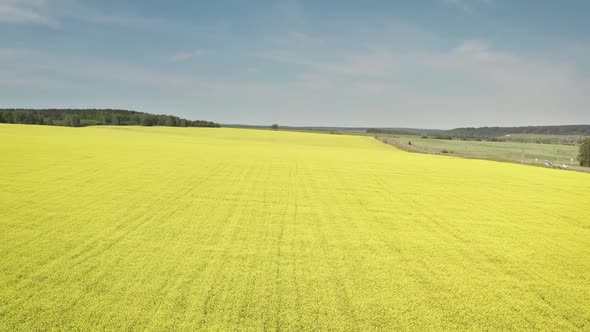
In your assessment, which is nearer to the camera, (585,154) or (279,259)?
(279,259)

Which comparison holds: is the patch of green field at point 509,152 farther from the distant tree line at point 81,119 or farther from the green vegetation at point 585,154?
the distant tree line at point 81,119

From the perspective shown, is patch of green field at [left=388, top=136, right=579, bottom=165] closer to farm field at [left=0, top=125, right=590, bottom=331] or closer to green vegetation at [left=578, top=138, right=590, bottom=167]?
green vegetation at [left=578, top=138, right=590, bottom=167]

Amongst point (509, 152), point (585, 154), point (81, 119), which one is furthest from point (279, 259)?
point (81, 119)

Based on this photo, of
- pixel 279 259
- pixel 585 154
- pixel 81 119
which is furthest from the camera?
pixel 81 119

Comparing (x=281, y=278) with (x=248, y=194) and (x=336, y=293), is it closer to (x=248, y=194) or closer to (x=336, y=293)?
(x=336, y=293)

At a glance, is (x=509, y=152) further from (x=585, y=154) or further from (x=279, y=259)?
(x=279, y=259)

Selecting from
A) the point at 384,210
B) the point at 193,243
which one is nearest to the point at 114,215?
the point at 193,243

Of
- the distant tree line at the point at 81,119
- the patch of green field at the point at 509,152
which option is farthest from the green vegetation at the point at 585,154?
the distant tree line at the point at 81,119

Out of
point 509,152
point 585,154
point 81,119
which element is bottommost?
point 509,152

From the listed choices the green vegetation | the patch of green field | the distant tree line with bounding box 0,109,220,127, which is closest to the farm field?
the patch of green field

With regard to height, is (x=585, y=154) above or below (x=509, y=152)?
above
